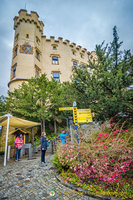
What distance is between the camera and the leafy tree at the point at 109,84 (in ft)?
16.8

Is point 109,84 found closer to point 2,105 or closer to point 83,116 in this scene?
point 83,116

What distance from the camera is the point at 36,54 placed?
18250 mm

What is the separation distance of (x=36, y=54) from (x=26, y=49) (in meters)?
1.80

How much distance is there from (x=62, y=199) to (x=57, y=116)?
36.1ft

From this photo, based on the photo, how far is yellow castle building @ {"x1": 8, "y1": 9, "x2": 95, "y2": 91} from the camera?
15906mm

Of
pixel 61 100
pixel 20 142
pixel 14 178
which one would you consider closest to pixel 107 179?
pixel 14 178

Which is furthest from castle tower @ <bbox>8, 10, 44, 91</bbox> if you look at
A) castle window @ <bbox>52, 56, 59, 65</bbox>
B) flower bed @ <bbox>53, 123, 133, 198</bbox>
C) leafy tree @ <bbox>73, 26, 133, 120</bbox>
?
flower bed @ <bbox>53, 123, 133, 198</bbox>

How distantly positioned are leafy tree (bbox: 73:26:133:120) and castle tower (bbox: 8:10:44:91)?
9.48 m

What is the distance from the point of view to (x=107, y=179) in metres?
3.00

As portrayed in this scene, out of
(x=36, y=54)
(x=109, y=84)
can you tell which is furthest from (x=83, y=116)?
(x=36, y=54)

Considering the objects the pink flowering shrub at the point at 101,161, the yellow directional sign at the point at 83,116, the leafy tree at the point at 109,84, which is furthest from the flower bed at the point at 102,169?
the leafy tree at the point at 109,84

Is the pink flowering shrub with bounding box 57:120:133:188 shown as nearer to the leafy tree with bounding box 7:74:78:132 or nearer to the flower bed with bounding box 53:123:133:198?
the flower bed with bounding box 53:123:133:198

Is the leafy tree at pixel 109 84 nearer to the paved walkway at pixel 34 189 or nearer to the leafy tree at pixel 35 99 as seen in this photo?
the paved walkway at pixel 34 189

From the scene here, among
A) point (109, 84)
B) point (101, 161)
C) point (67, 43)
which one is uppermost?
point (67, 43)
